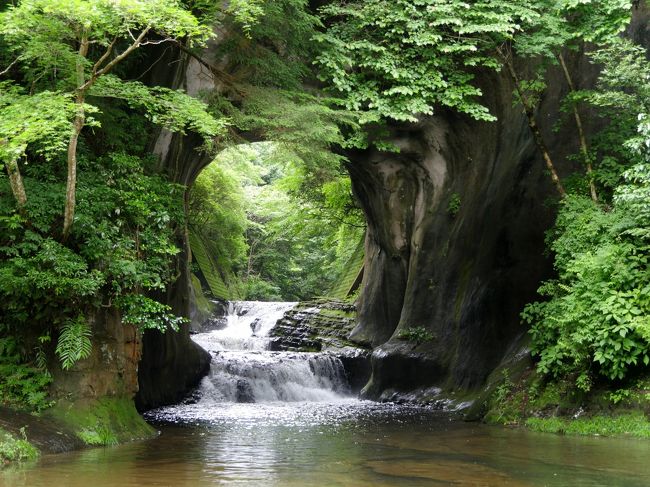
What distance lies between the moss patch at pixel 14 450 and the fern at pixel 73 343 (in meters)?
1.53

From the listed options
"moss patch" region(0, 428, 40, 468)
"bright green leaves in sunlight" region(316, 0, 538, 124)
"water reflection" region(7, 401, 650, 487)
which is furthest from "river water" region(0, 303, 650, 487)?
"bright green leaves in sunlight" region(316, 0, 538, 124)

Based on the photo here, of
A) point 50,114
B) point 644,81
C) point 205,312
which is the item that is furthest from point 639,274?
point 205,312

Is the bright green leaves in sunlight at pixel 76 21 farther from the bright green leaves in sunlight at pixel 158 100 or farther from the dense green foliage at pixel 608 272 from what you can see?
the dense green foliage at pixel 608 272

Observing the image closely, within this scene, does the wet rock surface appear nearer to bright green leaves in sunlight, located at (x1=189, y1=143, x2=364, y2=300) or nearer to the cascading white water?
the cascading white water

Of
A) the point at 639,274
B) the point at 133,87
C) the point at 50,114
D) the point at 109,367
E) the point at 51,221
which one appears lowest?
the point at 109,367

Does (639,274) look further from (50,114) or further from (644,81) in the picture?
(50,114)

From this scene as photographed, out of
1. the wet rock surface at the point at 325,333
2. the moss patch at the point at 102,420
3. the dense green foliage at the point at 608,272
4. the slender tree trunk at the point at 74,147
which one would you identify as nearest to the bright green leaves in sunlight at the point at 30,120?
the slender tree trunk at the point at 74,147

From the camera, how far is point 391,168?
1972 centimetres

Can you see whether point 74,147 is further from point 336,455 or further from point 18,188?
point 336,455

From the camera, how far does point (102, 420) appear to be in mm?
10023

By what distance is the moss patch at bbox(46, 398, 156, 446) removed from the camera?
31.3ft

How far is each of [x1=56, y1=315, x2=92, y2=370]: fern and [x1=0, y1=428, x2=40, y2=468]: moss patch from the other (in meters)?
1.53

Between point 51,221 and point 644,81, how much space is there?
32.9ft

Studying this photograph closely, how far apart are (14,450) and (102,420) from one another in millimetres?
2270
